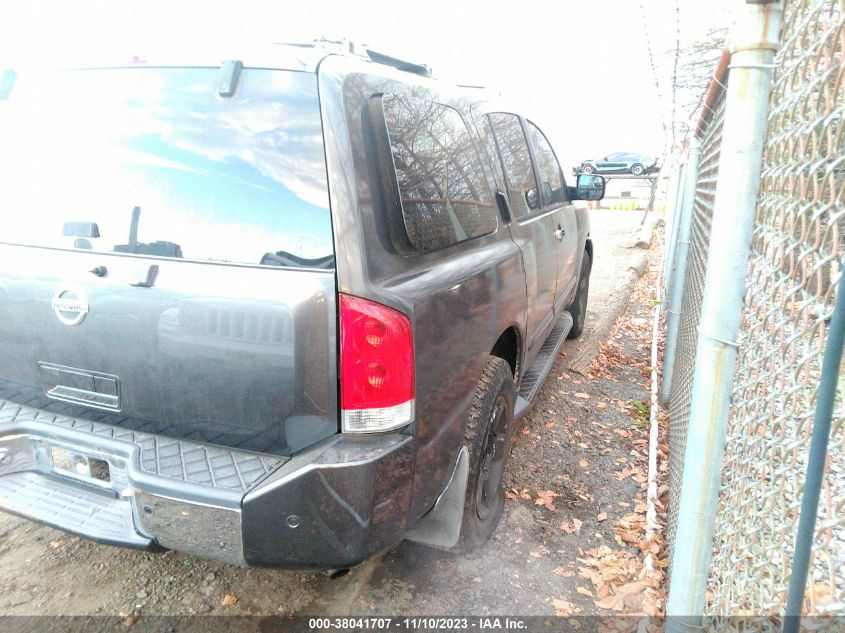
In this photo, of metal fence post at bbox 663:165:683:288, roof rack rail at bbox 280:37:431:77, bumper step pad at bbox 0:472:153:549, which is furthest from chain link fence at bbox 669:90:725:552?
bumper step pad at bbox 0:472:153:549

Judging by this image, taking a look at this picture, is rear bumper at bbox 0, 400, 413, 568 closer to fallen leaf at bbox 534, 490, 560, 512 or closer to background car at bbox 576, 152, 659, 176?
fallen leaf at bbox 534, 490, 560, 512

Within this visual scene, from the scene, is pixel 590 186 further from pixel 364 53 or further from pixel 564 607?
pixel 564 607

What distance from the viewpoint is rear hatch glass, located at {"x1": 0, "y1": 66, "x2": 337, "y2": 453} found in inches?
73.1

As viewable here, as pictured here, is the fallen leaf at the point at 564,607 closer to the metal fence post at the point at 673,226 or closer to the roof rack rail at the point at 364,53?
the roof rack rail at the point at 364,53

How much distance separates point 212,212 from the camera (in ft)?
6.46

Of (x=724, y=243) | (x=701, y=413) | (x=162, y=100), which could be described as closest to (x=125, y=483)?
(x=162, y=100)

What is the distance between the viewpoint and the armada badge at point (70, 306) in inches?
80.6

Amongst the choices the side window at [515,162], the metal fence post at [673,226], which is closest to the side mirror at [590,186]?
the metal fence post at [673,226]

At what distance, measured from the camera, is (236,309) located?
1.85 m

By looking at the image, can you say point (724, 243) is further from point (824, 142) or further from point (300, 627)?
point (300, 627)

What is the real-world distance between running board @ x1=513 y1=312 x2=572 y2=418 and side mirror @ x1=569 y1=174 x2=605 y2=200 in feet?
3.93

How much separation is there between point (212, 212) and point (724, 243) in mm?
1598

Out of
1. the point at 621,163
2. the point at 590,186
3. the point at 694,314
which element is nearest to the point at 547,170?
the point at 590,186

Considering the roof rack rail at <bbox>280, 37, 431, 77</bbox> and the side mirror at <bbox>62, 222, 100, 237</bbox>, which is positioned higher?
the roof rack rail at <bbox>280, 37, 431, 77</bbox>
